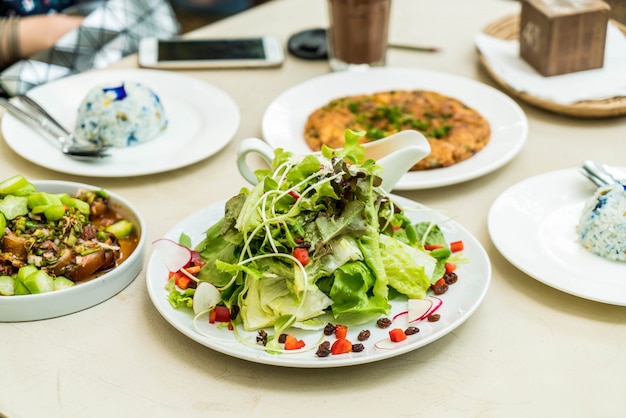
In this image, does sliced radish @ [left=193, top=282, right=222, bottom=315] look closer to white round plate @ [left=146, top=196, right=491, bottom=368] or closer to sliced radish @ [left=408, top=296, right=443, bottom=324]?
white round plate @ [left=146, top=196, right=491, bottom=368]

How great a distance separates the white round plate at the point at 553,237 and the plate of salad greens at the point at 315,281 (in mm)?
116

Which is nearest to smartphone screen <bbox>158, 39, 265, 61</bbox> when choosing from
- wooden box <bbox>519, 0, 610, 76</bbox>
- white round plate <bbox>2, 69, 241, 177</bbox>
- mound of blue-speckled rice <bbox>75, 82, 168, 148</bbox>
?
white round plate <bbox>2, 69, 241, 177</bbox>

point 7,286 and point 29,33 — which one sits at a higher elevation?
point 7,286

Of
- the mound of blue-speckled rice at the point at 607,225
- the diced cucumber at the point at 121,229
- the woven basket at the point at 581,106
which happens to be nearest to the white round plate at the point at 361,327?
the diced cucumber at the point at 121,229

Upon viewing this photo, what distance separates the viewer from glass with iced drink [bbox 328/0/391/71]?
203 cm

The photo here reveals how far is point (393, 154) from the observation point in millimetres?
1335

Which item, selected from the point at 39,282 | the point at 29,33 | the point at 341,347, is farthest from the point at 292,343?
the point at 29,33

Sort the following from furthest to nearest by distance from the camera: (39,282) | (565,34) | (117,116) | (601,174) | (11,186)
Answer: (565,34) → (117,116) → (601,174) → (11,186) → (39,282)

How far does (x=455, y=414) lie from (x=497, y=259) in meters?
0.42

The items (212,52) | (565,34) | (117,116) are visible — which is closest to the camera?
(117,116)

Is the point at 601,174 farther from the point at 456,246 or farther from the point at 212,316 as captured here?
the point at 212,316

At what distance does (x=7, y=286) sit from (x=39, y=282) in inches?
2.3

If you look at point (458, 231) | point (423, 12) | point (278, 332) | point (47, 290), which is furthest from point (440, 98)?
point (47, 290)

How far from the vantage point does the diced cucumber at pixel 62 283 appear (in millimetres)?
1262
